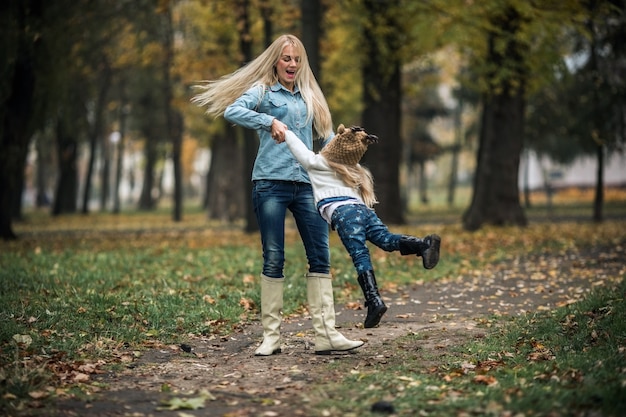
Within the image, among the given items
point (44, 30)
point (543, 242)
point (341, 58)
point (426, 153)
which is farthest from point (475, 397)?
point (426, 153)

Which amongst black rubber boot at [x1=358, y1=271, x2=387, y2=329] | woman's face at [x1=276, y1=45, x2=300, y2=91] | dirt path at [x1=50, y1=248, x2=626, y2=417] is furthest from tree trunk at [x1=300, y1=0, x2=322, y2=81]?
black rubber boot at [x1=358, y1=271, x2=387, y2=329]

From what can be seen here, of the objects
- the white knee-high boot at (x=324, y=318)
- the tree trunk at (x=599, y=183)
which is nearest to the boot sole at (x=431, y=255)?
the white knee-high boot at (x=324, y=318)

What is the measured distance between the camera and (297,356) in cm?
686

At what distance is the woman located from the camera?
677 cm

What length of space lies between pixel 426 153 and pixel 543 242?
93.9 feet

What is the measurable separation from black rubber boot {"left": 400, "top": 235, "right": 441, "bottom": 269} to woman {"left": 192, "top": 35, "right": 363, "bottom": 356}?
75cm

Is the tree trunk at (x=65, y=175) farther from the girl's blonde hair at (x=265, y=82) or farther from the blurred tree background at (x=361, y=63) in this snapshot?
the girl's blonde hair at (x=265, y=82)

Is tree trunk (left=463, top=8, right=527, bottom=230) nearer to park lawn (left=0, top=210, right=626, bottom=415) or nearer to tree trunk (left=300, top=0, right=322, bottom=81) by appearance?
park lawn (left=0, top=210, right=626, bottom=415)

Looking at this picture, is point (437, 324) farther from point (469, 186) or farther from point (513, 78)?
point (469, 186)

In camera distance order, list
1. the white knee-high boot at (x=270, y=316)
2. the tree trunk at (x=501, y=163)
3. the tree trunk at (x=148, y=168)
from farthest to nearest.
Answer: the tree trunk at (x=148, y=168) < the tree trunk at (x=501, y=163) < the white knee-high boot at (x=270, y=316)

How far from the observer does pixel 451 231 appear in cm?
2142

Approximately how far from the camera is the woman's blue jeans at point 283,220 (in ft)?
22.2

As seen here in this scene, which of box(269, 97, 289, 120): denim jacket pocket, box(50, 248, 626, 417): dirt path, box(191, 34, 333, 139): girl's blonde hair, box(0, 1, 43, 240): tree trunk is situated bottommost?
box(50, 248, 626, 417): dirt path

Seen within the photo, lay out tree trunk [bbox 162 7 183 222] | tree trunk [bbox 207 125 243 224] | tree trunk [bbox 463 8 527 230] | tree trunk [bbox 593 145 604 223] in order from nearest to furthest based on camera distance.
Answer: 1. tree trunk [bbox 463 8 527 230]
2. tree trunk [bbox 593 145 604 223]
3. tree trunk [bbox 162 7 183 222]
4. tree trunk [bbox 207 125 243 224]
